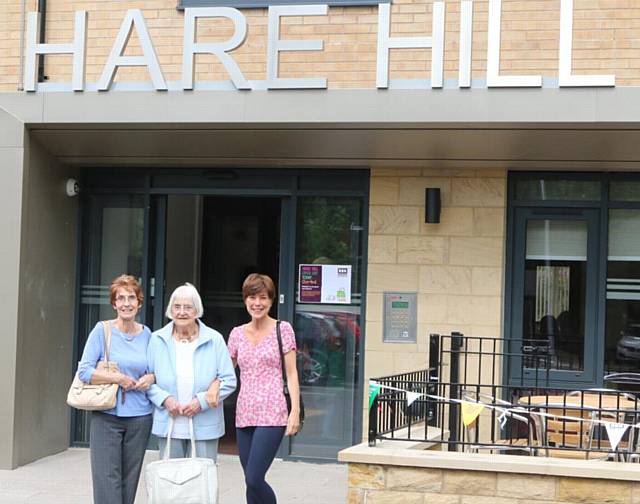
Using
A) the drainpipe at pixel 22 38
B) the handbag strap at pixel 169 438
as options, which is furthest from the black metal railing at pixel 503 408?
the drainpipe at pixel 22 38

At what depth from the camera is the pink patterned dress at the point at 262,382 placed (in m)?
5.74

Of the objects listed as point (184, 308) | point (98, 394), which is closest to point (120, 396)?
point (98, 394)

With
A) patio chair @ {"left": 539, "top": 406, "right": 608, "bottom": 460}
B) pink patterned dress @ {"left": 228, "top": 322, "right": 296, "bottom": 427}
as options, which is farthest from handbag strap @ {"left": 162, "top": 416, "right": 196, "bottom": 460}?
patio chair @ {"left": 539, "top": 406, "right": 608, "bottom": 460}

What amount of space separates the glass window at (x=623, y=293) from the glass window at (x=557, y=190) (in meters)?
0.25

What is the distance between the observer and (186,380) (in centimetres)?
549

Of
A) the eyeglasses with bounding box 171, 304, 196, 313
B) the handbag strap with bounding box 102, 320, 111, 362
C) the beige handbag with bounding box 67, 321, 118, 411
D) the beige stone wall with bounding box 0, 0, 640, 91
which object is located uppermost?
the beige stone wall with bounding box 0, 0, 640, 91

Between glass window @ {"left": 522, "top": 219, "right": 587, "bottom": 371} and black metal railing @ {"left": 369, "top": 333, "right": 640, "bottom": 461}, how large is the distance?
5.3 inches

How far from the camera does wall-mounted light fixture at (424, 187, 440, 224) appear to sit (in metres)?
8.58

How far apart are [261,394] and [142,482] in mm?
2933

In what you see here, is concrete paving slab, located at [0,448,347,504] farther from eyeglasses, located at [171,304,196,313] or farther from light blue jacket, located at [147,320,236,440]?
eyeglasses, located at [171,304,196,313]

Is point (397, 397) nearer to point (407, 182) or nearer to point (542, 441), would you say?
point (542, 441)

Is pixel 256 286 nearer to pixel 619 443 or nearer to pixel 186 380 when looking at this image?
pixel 186 380

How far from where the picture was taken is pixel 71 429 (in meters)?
9.43

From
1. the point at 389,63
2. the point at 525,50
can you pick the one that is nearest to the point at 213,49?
the point at 389,63
